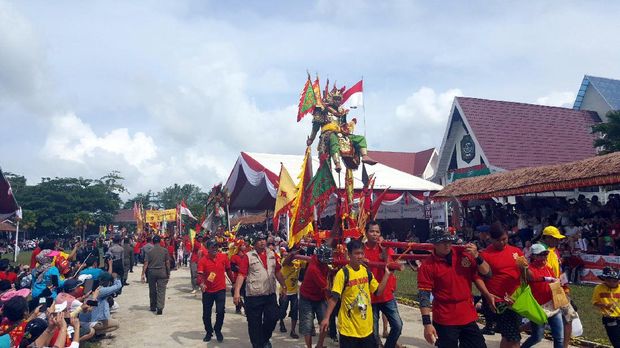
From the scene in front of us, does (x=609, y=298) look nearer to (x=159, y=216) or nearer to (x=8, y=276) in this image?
(x=8, y=276)

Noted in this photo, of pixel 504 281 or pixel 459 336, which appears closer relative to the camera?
pixel 459 336

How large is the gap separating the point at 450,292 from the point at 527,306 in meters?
0.81

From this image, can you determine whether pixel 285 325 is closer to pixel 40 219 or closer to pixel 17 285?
pixel 17 285

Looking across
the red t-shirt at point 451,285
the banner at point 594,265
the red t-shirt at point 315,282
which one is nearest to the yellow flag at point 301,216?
the red t-shirt at point 315,282

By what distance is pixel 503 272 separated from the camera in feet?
15.3

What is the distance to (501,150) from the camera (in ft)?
69.5

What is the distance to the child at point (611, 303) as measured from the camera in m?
5.29

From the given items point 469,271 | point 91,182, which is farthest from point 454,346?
point 91,182

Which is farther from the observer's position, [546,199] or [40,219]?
[40,219]

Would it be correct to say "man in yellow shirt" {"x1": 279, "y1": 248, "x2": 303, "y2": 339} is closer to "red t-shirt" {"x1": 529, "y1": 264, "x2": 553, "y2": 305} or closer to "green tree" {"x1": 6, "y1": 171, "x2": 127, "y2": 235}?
"red t-shirt" {"x1": 529, "y1": 264, "x2": 553, "y2": 305}

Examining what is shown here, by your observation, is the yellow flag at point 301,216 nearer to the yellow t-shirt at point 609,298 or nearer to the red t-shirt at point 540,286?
the red t-shirt at point 540,286

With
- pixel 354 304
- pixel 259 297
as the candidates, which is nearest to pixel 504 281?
pixel 354 304

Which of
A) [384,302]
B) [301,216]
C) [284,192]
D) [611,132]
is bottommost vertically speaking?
[384,302]

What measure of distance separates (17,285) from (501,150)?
1929 centimetres
